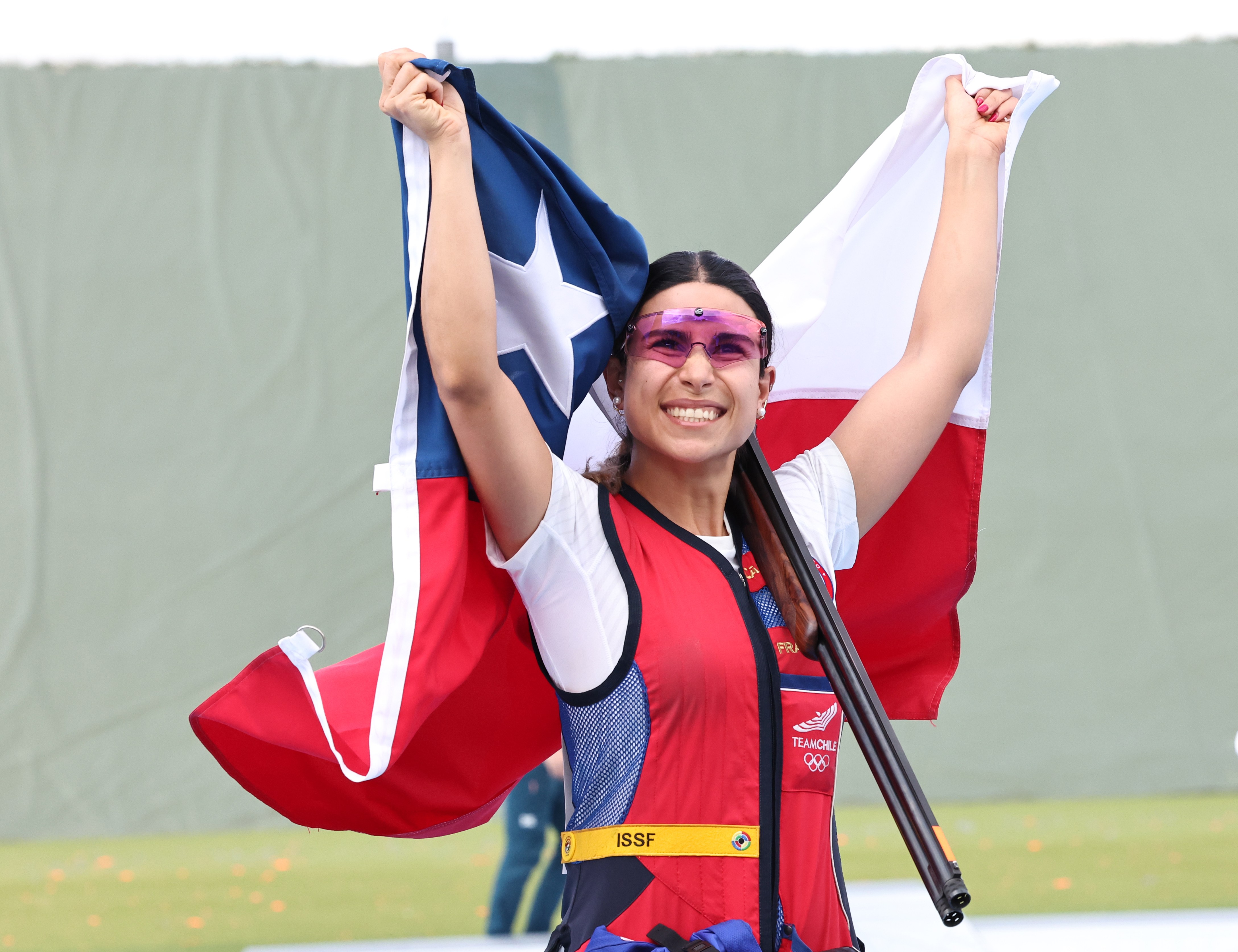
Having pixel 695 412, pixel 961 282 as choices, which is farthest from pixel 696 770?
pixel 961 282

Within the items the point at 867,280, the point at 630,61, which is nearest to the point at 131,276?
the point at 630,61

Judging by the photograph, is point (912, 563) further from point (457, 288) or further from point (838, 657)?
point (457, 288)

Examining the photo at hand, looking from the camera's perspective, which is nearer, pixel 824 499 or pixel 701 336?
pixel 701 336

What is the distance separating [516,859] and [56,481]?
363 centimetres

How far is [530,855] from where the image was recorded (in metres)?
3.95

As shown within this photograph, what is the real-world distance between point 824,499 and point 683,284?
14.6 inches

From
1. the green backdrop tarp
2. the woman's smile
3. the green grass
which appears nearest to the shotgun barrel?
the woman's smile

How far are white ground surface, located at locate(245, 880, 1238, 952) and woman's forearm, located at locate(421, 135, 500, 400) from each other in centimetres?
143

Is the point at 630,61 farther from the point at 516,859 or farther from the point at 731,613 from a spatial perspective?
the point at 731,613

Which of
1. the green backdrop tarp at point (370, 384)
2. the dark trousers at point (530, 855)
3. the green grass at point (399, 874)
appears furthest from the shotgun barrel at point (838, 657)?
the green backdrop tarp at point (370, 384)

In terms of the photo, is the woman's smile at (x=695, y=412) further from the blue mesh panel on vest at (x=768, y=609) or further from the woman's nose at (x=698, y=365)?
the blue mesh panel on vest at (x=768, y=609)

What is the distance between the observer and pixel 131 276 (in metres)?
6.37

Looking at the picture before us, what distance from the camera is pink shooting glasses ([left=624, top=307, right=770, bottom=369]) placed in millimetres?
1600

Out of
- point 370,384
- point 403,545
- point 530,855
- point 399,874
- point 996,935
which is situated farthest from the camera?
point 370,384
